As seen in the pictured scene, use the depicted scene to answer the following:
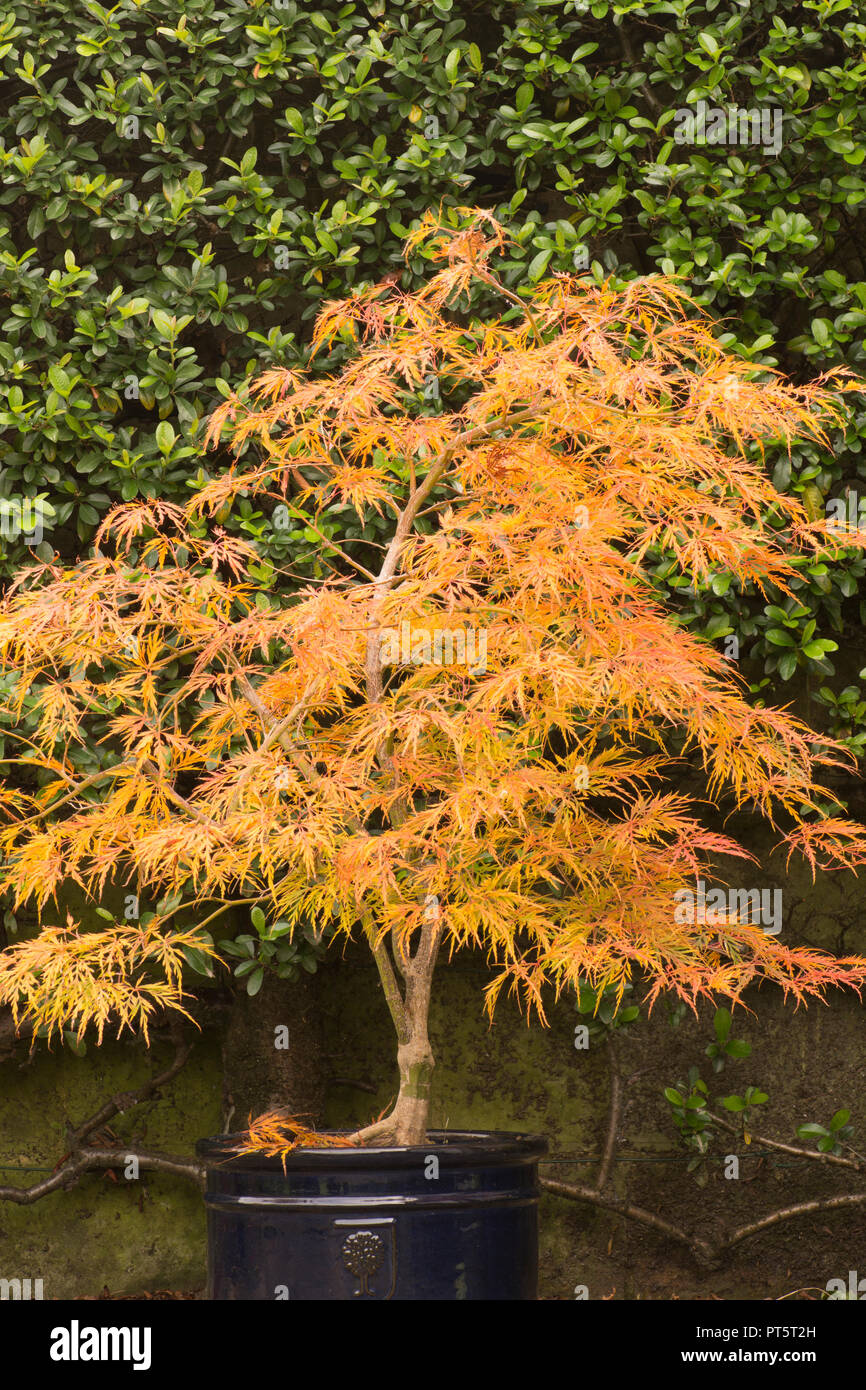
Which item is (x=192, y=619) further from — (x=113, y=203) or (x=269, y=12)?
(x=269, y=12)

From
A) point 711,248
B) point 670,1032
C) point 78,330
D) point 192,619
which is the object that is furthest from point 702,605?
point 78,330

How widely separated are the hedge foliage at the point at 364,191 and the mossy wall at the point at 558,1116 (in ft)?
2.58

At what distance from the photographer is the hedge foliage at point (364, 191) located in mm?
2719

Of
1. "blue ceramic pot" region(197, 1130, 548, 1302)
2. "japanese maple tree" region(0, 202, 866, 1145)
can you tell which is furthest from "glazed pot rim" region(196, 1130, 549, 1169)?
"japanese maple tree" region(0, 202, 866, 1145)

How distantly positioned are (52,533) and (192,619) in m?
1.20

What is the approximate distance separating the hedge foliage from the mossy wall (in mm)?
786

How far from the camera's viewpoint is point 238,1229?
6.77 ft

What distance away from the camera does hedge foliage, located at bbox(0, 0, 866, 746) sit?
107 inches
